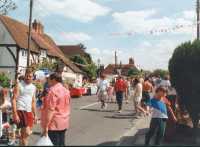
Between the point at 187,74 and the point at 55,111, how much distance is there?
4580 mm

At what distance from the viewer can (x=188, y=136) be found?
12.2 meters

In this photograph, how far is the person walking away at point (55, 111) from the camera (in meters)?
7.91

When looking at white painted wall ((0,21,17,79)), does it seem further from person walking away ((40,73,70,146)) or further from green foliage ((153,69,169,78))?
person walking away ((40,73,70,146))

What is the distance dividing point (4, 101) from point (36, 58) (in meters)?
45.2

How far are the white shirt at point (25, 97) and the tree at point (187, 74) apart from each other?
356cm

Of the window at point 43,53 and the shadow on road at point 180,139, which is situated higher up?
the window at point 43,53

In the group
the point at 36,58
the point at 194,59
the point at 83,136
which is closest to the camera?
the point at 194,59

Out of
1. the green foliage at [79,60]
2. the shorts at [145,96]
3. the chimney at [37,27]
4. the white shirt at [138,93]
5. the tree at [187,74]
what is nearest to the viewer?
the tree at [187,74]

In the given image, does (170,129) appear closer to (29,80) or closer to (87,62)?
(29,80)

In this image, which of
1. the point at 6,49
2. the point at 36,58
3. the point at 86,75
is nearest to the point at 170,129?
the point at 6,49

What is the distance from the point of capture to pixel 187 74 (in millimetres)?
11688

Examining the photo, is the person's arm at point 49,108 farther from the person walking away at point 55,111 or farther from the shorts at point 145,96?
the shorts at point 145,96

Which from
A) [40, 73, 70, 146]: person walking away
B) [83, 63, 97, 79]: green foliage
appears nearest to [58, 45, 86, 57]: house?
[83, 63, 97, 79]: green foliage

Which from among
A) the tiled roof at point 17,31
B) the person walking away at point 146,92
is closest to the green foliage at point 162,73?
the person walking away at point 146,92
